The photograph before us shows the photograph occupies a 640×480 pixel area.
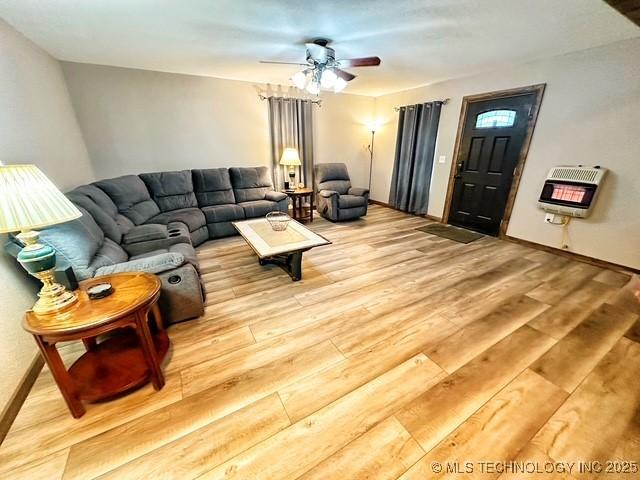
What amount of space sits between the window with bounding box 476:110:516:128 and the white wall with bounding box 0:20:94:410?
530 centimetres

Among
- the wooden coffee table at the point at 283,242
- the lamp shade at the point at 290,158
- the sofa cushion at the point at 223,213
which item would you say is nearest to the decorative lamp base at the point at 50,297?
the wooden coffee table at the point at 283,242

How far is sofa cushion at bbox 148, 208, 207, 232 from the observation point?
3195mm

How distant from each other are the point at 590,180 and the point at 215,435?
424 centimetres

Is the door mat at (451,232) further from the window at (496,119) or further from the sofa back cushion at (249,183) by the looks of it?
the sofa back cushion at (249,183)

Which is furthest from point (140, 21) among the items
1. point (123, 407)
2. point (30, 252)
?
point (123, 407)

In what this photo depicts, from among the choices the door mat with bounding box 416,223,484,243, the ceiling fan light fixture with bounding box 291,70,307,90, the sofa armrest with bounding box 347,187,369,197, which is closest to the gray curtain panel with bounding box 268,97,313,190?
the sofa armrest with bounding box 347,187,369,197

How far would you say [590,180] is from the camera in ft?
9.25

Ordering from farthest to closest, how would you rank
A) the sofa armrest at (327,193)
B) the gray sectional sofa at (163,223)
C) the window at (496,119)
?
1. the sofa armrest at (327,193)
2. the window at (496,119)
3. the gray sectional sofa at (163,223)

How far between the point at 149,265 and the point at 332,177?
388cm

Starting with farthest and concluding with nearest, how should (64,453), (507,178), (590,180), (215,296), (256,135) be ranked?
(256,135), (507,178), (590,180), (215,296), (64,453)

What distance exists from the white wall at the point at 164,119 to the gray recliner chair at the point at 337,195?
106 cm

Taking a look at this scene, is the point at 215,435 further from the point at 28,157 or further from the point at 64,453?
the point at 28,157

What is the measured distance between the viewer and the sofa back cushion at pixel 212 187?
12.9 feet

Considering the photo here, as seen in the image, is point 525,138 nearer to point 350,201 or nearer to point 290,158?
point 350,201
